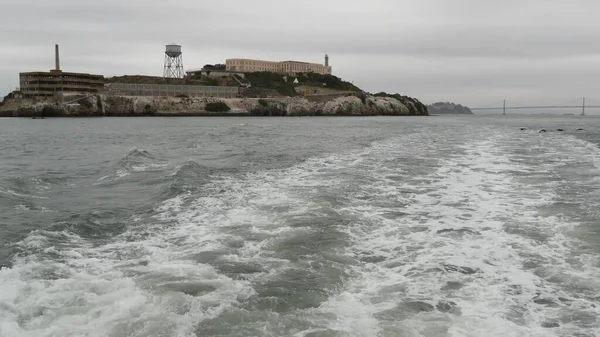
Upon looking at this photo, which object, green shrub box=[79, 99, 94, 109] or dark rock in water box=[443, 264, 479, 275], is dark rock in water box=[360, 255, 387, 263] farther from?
green shrub box=[79, 99, 94, 109]

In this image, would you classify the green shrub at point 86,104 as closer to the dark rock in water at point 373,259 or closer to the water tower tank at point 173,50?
the water tower tank at point 173,50

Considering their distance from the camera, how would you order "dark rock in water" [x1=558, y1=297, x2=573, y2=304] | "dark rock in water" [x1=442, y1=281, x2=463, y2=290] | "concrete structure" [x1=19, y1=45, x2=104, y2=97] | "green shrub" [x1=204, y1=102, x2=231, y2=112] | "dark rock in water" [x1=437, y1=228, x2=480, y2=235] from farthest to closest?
"green shrub" [x1=204, y1=102, x2=231, y2=112] < "concrete structure" [x1=19, y1=45, x2=104, y2=97] < "dark rock in water" [x1=437, y1=228, x2=480, y2=235] < "dark rock in water" [x1=442, y1=281, x2=463, y2=290] < "dark rock in water" [x1=558, y1=297, x2=573, y2=304]

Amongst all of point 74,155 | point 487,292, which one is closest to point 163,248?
point 487,292

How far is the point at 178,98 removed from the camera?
119688 mm

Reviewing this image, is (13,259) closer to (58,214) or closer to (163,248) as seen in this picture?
(163,248)

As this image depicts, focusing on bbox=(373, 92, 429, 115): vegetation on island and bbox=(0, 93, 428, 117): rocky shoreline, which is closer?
bbox=(0, 93, 428, 117): rocky shoreline

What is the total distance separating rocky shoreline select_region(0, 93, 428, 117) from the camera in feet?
350

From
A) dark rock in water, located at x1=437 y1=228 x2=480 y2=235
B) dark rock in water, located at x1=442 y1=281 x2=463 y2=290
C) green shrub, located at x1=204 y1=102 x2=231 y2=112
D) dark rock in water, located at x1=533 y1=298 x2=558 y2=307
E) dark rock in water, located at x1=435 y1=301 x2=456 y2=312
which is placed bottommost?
dark rock in water, located at x1=435 y1=301 x2=456 y2=312

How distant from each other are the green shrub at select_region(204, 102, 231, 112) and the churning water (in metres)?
104

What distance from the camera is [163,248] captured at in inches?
380

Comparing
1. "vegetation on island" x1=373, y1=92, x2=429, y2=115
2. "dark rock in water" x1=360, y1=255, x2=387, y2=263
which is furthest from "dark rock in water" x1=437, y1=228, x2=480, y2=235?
"vegetation on island" x1=373, y1=92, x2=429, y2=115

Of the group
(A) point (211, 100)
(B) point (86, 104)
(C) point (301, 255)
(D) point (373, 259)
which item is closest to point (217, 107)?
(A) point (211, 100)

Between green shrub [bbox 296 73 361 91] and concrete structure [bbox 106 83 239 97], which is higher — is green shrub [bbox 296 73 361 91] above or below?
above

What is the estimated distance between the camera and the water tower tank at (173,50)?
15250 centimetres
